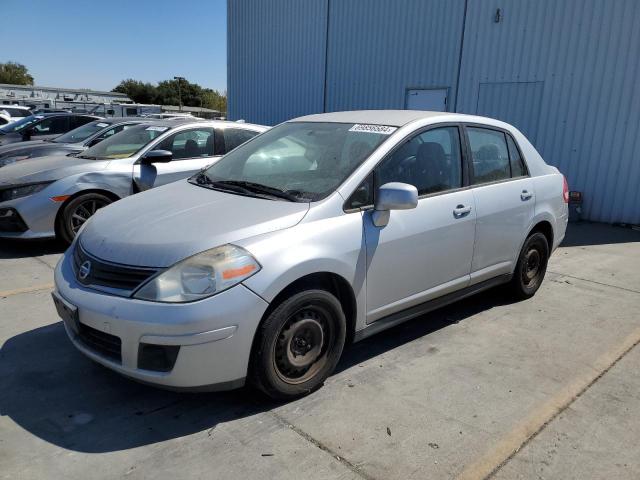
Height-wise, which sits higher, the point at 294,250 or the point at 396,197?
the point at 396,197

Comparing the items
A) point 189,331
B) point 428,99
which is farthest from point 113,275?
point 428,99

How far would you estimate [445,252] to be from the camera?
145 inches

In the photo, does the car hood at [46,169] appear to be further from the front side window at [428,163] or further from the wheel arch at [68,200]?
the front side window at [428,163]

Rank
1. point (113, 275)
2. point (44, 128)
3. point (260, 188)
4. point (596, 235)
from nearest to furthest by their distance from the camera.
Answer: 1. point (113, 275)
2. point (260, 188)
3. point (596, 235)
4. point (44, 128)

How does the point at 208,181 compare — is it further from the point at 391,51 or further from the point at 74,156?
the point at 391,51

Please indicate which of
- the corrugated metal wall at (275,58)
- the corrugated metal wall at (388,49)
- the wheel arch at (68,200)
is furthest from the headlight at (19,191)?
the corrugated metal wall at (275,58)

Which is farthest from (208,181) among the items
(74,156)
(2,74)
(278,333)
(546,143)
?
(2,74)

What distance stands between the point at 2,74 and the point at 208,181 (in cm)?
10194

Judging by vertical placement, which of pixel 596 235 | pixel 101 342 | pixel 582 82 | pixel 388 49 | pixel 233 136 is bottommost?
pixel 596 235

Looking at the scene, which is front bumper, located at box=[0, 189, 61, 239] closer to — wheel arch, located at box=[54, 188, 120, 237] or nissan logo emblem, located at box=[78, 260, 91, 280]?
wheel arch, located at box=[54, 188, 120, 237]

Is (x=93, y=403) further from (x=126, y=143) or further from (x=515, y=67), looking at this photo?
(x=515, y=67)

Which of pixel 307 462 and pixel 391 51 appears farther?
pixel 391 51

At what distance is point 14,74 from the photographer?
3514 inches

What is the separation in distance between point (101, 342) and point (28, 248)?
164 inches
